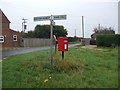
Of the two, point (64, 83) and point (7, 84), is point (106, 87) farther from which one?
point (7, 84)

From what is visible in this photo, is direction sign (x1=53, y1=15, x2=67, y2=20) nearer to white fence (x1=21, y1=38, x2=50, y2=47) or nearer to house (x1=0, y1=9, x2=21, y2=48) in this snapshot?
house (x1=0, y1=9, x2=21, y2=48)

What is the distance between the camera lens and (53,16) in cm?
516

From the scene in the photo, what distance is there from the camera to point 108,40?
1908 cm

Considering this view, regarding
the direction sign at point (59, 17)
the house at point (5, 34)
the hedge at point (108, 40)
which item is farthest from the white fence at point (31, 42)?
the direction sign at point (59, 17)

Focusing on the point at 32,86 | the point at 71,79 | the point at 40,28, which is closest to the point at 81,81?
the point at 71,79

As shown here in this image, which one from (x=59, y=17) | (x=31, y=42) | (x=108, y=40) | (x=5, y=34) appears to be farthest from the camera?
(x=31, y=42)

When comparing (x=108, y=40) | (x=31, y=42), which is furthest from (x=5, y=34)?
(x=108, y=40)

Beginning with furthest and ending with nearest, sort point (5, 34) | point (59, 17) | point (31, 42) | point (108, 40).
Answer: point (31, 42) < point (5, 34) < point (108, 40) < point (59, 17)

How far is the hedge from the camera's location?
60.4ft

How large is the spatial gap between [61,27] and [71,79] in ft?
138

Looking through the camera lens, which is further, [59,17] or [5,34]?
[5,34]

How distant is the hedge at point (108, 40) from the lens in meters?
18.4

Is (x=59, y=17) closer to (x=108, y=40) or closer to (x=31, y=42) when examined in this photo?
(x=108, y=40)

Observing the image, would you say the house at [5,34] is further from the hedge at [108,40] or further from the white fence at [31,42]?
the hedge at [108,40]
